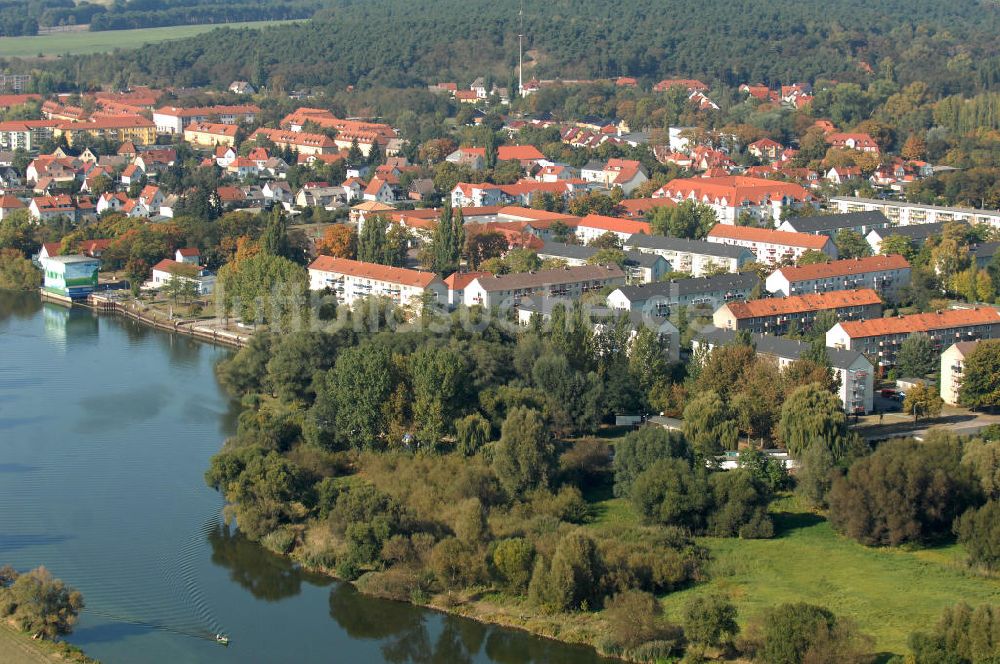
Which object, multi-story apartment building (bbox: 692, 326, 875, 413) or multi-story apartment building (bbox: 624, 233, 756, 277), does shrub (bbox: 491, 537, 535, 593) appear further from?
multi-story apartment building (bbox: 624, 233, 756, 277)

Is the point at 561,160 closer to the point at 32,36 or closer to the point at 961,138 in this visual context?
the point at 961,138

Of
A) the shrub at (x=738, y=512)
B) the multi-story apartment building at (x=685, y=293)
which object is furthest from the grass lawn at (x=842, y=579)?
the multi-story apartment building at (x=685, y=293)

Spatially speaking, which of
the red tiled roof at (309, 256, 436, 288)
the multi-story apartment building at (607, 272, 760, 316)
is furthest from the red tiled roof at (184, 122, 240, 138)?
the multi-story apartment building at (607, 272, 760, 316)

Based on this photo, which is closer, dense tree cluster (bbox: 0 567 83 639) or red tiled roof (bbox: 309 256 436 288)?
dense tree cluster (bbox: 0 567 83 639)

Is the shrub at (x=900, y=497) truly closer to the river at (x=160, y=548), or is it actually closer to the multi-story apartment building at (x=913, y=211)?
the river at (x=160, y=548)

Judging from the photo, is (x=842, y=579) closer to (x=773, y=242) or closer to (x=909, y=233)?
(x=773, y=242)
